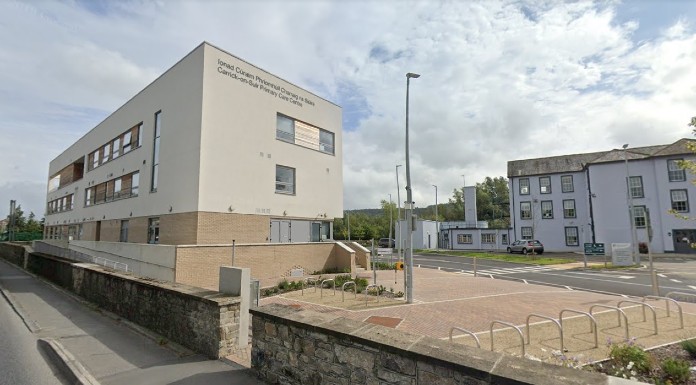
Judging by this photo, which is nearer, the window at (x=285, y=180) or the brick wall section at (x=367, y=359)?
the brick wall section at (x=367, y=359)

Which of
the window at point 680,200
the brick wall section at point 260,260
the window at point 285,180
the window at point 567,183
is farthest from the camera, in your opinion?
the window at point 567,183

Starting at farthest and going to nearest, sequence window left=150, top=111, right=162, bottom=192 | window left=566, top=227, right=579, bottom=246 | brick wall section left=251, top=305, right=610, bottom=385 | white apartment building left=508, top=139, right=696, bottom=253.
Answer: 1. window left=566, top=227, right=579, bottom=246
2. white apartment building left=508, top=139, right=696, bottom=253
3. window left=150, top=111, right=162, bottom=192
4. brick wall section left=251, top=305, right=610, bottom=385

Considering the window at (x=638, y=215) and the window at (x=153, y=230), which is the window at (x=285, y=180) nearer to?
the window at (x=153, y=230)

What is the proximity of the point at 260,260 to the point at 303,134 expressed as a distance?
32.9 feet

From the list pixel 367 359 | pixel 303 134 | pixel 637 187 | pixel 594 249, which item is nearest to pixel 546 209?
pixel 637 187

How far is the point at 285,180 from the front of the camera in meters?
24.2

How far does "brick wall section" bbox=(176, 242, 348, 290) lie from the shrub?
15915mm

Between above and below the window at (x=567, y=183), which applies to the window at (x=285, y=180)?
below

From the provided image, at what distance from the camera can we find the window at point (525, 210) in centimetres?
4934

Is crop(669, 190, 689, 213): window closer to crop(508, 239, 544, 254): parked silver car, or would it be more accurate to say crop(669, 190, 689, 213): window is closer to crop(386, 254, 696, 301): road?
crop(508, 239, 544, 254): parked silver car

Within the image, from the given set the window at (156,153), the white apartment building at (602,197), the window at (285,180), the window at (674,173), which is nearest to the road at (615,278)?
the white apartment building at (602,197)

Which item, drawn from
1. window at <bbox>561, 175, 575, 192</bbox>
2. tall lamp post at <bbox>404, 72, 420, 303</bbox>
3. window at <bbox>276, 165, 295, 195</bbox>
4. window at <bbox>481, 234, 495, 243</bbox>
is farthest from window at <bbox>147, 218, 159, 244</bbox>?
window at <bbox>561, 175, 575, 192</bbox>

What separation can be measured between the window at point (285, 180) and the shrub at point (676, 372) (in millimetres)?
20239

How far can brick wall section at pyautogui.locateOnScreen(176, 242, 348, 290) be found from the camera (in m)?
16.6
